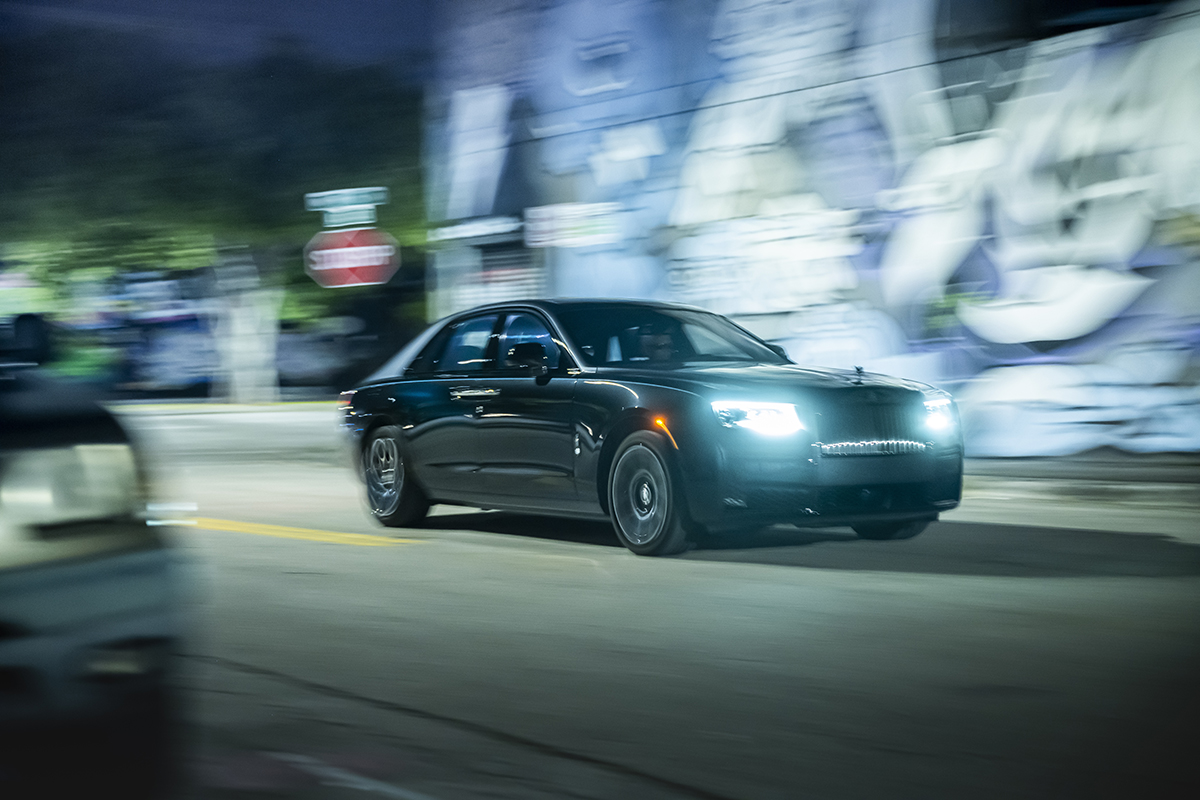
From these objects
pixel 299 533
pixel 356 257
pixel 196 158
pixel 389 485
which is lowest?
pixel 299 533

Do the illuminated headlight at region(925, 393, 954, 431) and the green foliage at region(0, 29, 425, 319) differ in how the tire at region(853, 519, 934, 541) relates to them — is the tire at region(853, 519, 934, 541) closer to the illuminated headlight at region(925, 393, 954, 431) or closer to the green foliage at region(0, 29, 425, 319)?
the illuminated headlight at region(925, 393, 954, 431)

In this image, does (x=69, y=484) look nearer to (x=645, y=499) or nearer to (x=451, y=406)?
(x=645, y=499)

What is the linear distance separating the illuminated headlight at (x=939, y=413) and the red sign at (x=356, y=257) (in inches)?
908

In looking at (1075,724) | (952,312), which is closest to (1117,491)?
(952,312)

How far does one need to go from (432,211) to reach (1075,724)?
20.9 m

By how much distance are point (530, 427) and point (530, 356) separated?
461 mm

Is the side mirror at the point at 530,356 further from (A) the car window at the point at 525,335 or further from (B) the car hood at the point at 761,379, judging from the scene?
(B) the car hood at the point at 761,379

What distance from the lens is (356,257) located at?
103 ft

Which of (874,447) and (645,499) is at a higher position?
(874,447)

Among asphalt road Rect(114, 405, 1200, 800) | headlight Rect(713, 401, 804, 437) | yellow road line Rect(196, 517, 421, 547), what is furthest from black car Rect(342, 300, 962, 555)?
yellow road line Rect(196, 517, 421, 547)

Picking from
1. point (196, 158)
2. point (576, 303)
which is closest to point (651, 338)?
point (576, 303)

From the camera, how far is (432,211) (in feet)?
81.4

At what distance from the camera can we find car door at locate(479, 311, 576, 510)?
913cm

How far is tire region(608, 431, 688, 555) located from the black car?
1 cm
